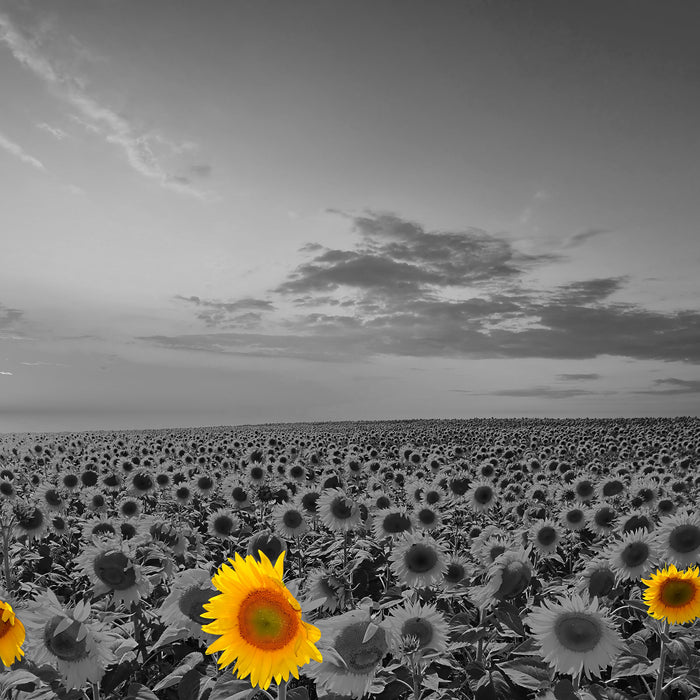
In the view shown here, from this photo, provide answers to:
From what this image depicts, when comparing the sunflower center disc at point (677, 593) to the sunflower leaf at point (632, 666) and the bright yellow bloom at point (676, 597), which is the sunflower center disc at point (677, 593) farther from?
the sunflower leaf at point (632, 666)

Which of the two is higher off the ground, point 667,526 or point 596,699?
point 667,526

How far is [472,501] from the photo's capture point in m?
13.3

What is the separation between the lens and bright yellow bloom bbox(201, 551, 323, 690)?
246cm

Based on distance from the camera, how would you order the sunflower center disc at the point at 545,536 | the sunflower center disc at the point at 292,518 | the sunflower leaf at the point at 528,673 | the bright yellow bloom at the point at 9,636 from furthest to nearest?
the sunflower center disc at the point at 292,518
the sunflower center disc at the point at 545,536
the sunflower leaf at the point at 528,673
the bright yellow bloom at the point at 9,636

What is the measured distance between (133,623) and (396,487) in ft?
37.2

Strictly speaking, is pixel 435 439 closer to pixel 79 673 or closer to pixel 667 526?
pixel 667 526

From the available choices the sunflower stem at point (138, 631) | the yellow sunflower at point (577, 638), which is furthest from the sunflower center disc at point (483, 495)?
the yellow sunflower at point (577, 638)

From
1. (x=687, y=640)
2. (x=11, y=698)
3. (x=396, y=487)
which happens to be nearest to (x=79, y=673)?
(x=11, y=698)

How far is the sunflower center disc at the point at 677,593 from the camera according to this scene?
15.0 feet

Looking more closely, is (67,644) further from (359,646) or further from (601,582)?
(601,582)

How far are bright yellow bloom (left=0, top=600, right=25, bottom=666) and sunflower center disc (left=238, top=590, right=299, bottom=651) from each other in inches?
46.9

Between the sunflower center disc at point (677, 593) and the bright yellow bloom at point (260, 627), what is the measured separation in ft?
11.1

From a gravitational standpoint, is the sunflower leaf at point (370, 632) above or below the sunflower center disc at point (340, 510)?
above

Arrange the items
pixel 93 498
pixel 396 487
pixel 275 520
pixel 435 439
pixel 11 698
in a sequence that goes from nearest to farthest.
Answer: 1. pixel 11 698
2. pixel 275 520
3. pixel 93 498
4. pixel 396 487
5. pixel 435 439
